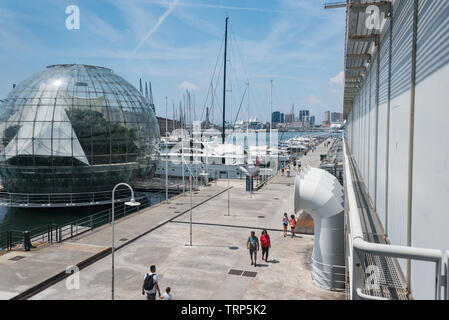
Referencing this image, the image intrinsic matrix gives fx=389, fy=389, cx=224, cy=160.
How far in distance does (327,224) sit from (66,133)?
71.6 ft

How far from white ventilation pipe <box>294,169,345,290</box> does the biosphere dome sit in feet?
67.9

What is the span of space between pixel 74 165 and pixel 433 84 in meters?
27.4

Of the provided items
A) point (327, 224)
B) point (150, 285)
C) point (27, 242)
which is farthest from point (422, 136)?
point (27, 242)

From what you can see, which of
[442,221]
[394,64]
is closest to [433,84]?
[442,221]

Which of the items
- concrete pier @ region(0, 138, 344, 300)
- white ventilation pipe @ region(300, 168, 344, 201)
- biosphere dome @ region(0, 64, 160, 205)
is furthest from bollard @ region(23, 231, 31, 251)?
biosphere dome @ region(0, 64, 160, 205)

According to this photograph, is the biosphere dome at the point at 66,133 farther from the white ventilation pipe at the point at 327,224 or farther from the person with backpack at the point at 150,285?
the white ventilation pipe at the point at 327,224

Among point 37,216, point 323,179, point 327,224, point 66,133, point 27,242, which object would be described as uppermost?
point 66,133

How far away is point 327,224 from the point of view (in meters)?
12.1

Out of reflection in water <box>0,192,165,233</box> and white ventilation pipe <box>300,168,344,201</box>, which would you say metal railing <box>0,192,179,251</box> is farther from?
white ventilation pipe <box>300,168,344,201</box>

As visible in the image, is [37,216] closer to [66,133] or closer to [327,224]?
[66,133]

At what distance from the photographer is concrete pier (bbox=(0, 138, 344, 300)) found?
11.9 metres

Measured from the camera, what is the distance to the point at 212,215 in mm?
23172

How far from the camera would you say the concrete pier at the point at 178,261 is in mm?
11867
